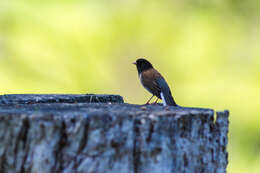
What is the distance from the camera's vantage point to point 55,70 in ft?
15.1

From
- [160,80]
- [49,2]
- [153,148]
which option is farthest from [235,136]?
[153,148]

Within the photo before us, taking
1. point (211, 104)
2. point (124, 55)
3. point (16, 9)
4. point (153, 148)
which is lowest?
point (153, 148)

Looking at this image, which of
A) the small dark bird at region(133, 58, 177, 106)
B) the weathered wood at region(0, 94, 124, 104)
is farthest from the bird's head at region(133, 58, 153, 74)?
the weathered wood at region(0, 94, 124, 104)

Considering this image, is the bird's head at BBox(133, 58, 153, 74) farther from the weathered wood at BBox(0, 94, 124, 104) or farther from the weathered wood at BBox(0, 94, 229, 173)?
the weathered wood at BBox(0, 94, 229, 173)

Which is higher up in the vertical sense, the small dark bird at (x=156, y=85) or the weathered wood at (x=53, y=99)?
the small dark bird at (x=156, y=85)

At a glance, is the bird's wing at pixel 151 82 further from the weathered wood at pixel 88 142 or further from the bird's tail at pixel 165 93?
the weathered wood at pixel 88 142

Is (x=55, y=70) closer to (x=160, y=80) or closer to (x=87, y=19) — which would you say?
(x=87, y=19)

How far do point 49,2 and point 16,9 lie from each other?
35 centimetres

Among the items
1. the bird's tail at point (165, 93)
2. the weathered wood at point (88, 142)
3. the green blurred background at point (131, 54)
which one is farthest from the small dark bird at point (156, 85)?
the weathered wood at point (88, 142)

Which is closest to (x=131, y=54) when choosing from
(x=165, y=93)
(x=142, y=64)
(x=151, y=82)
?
(x=142, y=64)

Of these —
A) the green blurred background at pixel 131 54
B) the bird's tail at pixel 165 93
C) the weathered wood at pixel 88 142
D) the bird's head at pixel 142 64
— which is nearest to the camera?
the weathered wood at pixel 88 142

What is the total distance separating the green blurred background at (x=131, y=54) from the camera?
443cm

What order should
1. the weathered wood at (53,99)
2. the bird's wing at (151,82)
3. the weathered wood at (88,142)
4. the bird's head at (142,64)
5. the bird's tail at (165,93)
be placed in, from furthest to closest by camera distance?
the bird's head at (142,64), the bird's wing at (151,82), the bird's tail at (165,93), the weathered wood at (53,99), the weathered wood at (88,142)

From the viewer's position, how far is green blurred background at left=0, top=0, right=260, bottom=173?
443 centimetres
